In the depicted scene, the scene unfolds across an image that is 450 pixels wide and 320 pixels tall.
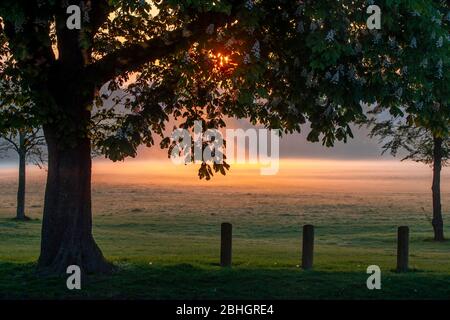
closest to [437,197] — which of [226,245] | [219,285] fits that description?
[226,245]

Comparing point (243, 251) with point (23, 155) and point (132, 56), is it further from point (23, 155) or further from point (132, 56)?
point (23, 155)

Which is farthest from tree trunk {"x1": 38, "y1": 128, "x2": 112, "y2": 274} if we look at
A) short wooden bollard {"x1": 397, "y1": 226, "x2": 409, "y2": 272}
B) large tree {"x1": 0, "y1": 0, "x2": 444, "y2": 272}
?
short wooden bollard {"x1": 397, "y1": 226, "x2": 409, "y2": 272}

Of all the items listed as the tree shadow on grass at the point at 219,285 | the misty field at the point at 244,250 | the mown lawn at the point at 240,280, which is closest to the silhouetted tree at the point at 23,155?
the misty field at the point at 244,250

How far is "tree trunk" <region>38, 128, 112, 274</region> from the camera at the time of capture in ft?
61.1

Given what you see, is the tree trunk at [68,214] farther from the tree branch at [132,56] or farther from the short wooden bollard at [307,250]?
the short wooden bollard at [307,250]

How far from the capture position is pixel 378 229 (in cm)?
4506

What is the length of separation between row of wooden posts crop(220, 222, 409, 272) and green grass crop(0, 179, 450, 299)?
0.44 metres

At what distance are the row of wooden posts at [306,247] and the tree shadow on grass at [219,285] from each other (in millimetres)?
1274

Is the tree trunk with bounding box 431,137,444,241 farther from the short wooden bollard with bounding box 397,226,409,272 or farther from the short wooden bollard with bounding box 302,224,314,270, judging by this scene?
the short wooden bollard with bounding box 302,224,314,270

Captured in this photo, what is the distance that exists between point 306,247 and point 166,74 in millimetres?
6442
